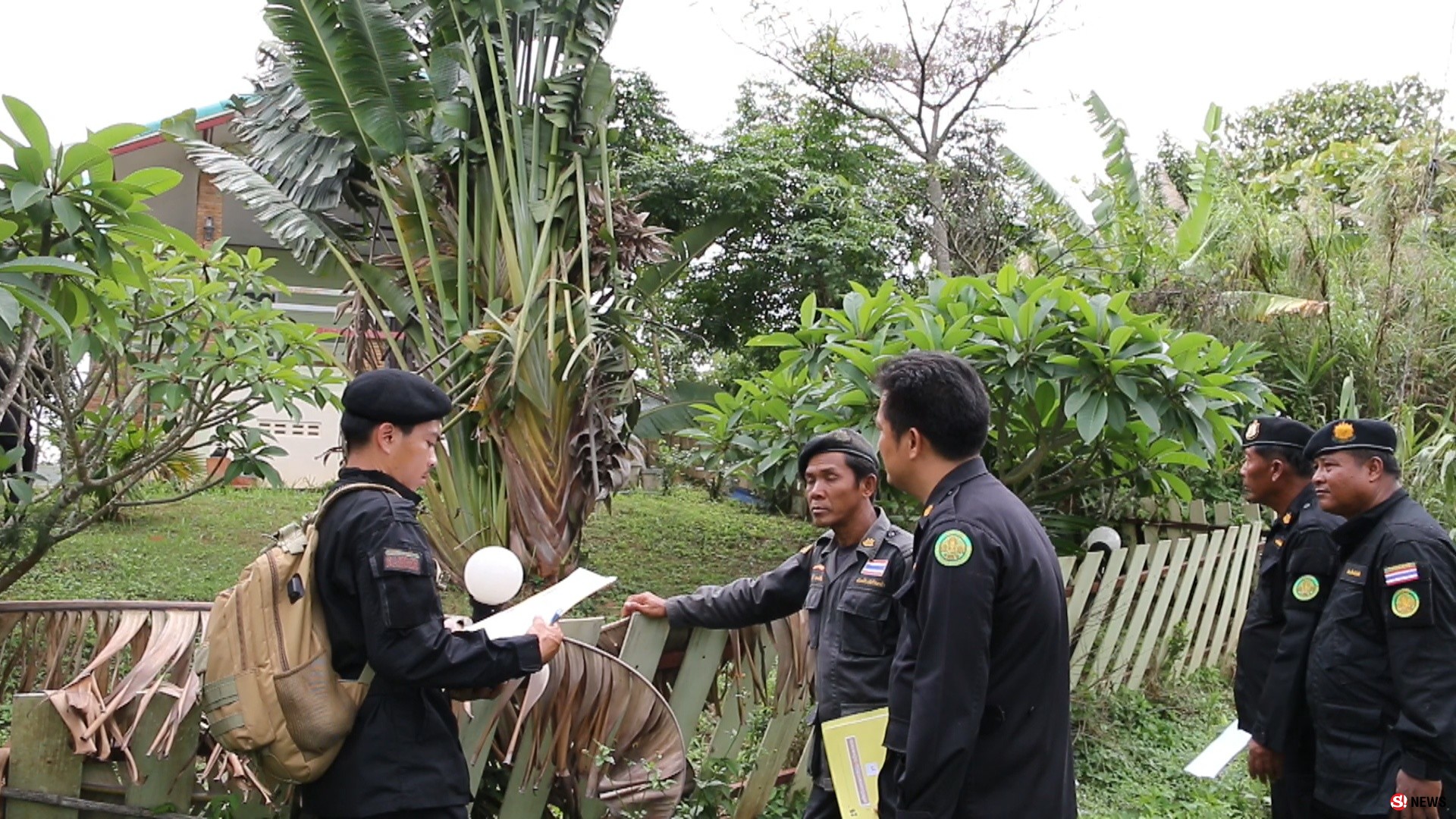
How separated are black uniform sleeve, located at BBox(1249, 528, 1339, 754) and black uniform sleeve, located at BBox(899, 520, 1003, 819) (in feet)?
6.13

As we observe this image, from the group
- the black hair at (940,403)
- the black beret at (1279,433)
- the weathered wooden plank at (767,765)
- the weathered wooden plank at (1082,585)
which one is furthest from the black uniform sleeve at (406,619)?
the weathered wooden plank at (1082,585)

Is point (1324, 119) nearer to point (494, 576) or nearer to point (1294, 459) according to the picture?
point (1294, 459)

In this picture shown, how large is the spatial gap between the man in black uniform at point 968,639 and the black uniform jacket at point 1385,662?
1288 mm

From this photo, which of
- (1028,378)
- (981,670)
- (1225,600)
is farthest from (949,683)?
(1225,600)

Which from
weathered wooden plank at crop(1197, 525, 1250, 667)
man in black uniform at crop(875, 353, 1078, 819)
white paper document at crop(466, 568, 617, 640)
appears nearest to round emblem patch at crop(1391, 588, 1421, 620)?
man in black uniform at crop(875, 353, 1078, 819)

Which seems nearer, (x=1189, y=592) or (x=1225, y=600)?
(x=1189, y=592)

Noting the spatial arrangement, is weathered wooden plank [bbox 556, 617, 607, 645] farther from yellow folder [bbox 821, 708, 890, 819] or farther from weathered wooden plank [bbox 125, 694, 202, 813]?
weathered wooden plank [bbox 125, 694, 202, 813]

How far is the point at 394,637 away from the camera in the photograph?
2436 mm

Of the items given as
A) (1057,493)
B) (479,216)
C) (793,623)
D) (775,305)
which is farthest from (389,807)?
(775,305)

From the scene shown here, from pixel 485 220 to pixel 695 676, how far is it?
477 centimetres

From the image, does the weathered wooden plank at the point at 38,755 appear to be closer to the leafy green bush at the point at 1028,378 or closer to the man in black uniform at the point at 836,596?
the man in black uniform at the point at 836,596

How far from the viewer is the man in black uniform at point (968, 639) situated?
2283 mm

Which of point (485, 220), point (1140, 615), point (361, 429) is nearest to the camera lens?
point (361, 429)

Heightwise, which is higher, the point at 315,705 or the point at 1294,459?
the point at 1294,459
